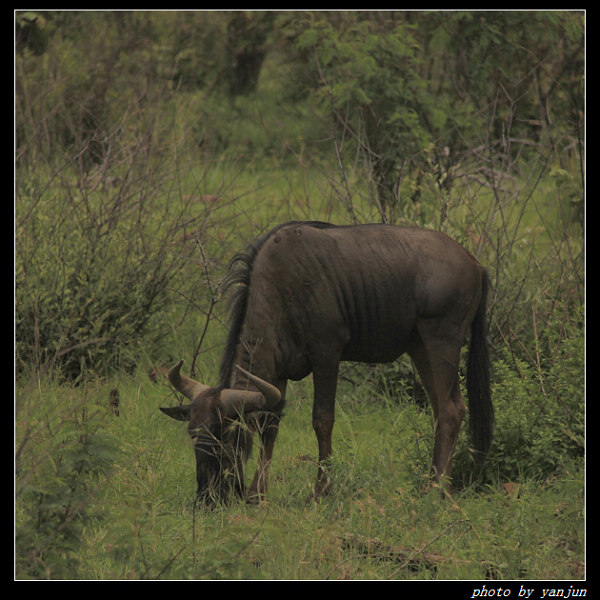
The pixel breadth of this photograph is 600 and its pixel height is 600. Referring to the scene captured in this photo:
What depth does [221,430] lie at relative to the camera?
5.25m

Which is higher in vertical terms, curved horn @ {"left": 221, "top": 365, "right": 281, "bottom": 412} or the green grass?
curved horn @ {"left": 221, "top": 365, "right": 281, "bottom": 412}

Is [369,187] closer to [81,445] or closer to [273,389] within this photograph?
[273,389]

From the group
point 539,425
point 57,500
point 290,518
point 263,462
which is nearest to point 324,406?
point 263,462

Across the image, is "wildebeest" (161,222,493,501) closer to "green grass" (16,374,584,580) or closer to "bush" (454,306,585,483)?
"bush" (454,306,585,483)

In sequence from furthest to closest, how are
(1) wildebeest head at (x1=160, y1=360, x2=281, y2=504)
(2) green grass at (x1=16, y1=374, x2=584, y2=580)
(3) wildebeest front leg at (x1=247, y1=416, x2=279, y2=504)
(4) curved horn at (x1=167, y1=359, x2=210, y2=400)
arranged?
(4) curved horn at (x1=167, y1=359, x2=210, y2=400) → (3) wildebeest front leg at (x1=247, y1=416, x2=279, y2=504) → (1) wildebeest head at (x1=160, y1=360, x2=281, y2=504) → (2) green grass at (x1=16, y1=374, x2=584, y2=580)

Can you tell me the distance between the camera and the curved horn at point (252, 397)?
5.26 meters

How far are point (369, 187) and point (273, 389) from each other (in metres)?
2.74

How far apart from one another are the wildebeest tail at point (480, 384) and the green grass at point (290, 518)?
300mm

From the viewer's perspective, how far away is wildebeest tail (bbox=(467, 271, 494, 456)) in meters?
5.81

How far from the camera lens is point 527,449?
5.79 m

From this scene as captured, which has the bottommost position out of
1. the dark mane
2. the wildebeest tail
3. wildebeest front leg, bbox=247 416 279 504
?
wildebeest front leg, bbox=247 416 279 504

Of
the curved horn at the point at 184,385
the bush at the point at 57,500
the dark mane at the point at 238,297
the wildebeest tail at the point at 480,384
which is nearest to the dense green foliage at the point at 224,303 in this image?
the bush at the point at 57,500

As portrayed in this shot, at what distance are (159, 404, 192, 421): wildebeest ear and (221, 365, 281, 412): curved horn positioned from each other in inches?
8.5

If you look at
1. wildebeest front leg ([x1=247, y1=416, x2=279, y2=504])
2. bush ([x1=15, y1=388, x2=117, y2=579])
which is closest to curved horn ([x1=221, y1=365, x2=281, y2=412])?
wildebeest front leg ([x1=247, y1=416, x2=279, y2=504])
